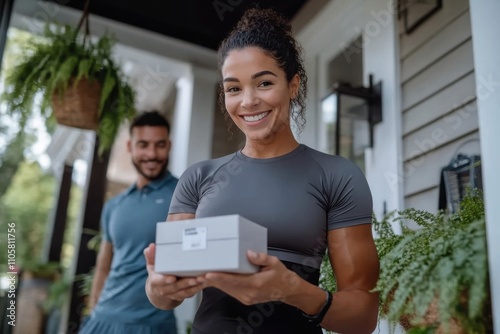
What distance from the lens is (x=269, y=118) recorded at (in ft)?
4.02

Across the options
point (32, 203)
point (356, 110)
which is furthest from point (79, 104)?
point (32, 203)

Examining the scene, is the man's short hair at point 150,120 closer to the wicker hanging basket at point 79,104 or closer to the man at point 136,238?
the man at point 136,238

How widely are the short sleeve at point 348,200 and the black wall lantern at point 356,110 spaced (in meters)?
1.13

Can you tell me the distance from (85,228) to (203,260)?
10.5ft

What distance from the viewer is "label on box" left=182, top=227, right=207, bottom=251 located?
0.93 meters

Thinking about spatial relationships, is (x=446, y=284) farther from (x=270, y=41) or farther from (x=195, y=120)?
(x=195, y=120)

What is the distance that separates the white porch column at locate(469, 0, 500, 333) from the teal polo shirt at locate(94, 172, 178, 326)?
1591 mm

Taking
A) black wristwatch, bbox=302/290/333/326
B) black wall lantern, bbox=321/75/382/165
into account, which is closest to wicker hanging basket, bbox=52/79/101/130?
black wall lantern, bbox=321/75/382/165

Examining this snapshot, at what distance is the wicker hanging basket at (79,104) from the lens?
2.33 m

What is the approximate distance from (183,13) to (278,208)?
233 centimetres

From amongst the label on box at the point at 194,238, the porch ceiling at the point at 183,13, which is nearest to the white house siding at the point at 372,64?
the porch ceiling at the point at 183,13

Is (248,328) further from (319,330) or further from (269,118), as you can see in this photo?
(269,118)

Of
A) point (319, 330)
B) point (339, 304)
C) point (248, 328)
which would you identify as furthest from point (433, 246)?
point (248, 328)

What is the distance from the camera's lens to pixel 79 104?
236 centimetres
